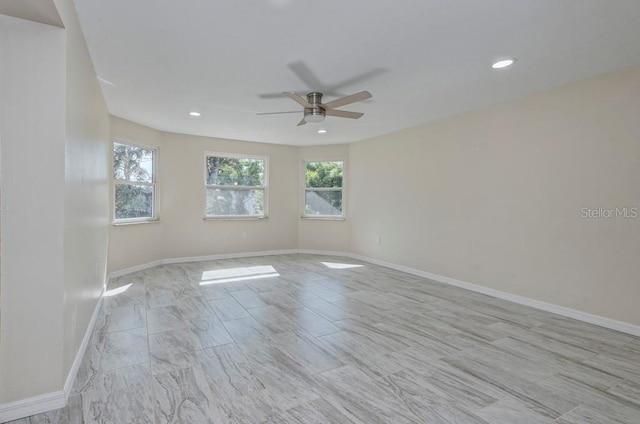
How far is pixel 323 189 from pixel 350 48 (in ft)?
14.0

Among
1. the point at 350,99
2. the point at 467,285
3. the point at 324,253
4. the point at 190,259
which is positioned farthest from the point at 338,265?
the point at 350,99

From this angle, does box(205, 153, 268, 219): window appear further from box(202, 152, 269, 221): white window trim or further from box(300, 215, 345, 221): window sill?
box(300, 215, 345, 221): window sill

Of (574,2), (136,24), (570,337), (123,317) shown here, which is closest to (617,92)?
(574,2)

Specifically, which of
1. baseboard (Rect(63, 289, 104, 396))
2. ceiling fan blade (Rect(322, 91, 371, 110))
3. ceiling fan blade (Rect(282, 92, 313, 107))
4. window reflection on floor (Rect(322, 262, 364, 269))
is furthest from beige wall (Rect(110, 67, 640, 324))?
ceiling fan blade (Rect(282, 92, 313, 107))

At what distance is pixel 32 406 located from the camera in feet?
5.38

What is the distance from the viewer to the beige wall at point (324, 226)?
643cm

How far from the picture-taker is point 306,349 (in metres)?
2.42

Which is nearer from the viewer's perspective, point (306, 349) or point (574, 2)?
point (574, 2)

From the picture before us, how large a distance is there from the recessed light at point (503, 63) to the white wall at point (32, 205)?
122 inches

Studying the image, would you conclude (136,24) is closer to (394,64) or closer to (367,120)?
(394,64)

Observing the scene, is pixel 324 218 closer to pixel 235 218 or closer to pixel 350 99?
pixel 235 218

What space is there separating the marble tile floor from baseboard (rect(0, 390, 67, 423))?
5 cm

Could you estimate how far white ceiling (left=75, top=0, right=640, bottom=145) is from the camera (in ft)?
6.40

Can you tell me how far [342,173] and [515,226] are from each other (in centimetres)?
351
